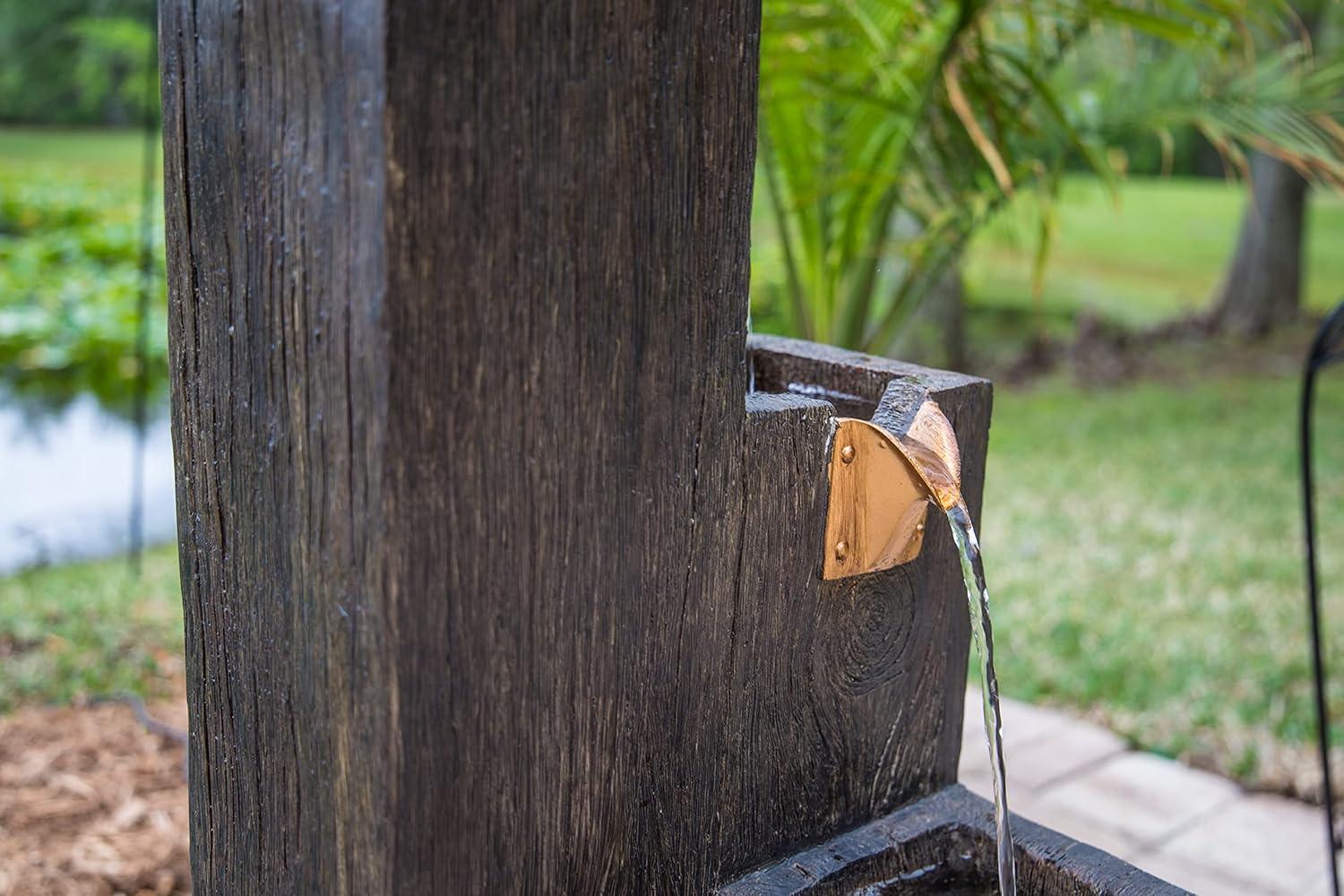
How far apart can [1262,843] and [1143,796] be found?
225 millimetres

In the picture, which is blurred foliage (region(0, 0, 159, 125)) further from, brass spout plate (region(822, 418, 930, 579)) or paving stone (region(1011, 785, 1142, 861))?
brass spout plate (region(822, 418, 930, 579))

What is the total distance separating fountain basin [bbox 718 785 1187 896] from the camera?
3.48 feet

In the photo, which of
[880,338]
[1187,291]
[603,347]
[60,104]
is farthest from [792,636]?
[1187,291]

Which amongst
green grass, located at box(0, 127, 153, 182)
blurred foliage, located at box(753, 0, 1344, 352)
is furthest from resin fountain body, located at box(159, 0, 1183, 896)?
green grass, located at box(0, 127, 153, 182)

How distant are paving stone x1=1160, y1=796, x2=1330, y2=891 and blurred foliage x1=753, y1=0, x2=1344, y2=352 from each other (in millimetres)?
1088

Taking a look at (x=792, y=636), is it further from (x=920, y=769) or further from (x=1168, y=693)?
(x=1168, y=693)

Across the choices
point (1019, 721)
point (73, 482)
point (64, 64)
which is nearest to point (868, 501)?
point (1019, 721)

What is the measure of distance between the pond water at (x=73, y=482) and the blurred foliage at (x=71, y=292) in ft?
0.58

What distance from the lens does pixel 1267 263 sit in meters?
8.88

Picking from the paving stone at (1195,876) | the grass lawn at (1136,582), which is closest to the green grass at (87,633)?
the grass lawn at (1136,582)

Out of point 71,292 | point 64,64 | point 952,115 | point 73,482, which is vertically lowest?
point 73,482

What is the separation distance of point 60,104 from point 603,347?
30.9 feet

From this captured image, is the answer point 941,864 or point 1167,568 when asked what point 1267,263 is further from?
point 941,864

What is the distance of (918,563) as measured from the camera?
118 centimetres
